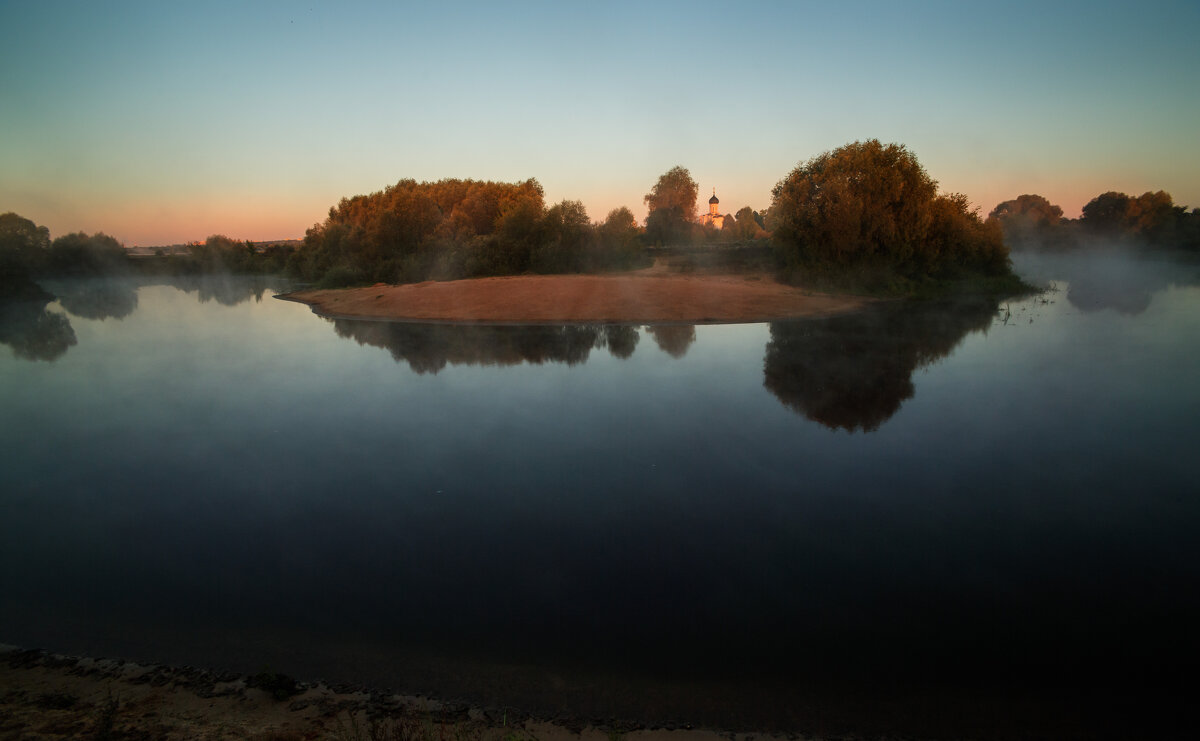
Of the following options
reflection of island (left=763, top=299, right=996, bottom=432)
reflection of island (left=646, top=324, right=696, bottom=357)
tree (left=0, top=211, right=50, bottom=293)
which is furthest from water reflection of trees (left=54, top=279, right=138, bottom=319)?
reflection of island (left=763, top=299, right=996, bottom=432)

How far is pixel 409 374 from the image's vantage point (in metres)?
16.3

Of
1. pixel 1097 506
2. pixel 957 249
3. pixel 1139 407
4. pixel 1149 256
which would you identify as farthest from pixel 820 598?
pixel 1149 256

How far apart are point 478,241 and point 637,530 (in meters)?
43.4

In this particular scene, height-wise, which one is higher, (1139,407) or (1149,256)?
(1149,256)

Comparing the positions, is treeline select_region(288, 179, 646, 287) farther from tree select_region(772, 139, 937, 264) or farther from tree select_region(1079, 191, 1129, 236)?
tree select_region(1079, 191, 1129, 236)

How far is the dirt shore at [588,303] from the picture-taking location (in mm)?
26625

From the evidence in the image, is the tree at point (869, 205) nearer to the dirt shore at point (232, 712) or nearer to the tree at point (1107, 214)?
the dirt shore at point (232, 712)

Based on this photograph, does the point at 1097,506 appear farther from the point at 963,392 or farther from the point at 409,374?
the point at 409,374

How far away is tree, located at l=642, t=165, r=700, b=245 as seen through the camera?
233ft

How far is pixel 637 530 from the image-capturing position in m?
7.04

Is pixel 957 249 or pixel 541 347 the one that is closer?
pixel 541 347

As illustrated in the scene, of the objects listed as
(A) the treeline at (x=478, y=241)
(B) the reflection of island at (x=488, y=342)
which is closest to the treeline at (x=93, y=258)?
(A) the treeline at (x=478, y=241)

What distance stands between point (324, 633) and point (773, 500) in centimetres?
541

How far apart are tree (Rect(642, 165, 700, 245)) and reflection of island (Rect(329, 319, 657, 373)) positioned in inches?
1911
